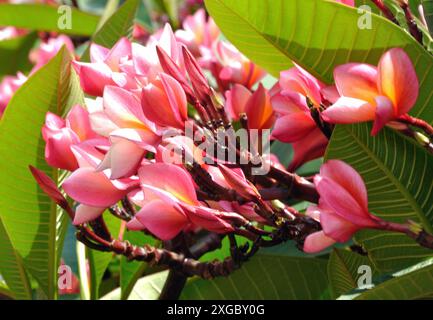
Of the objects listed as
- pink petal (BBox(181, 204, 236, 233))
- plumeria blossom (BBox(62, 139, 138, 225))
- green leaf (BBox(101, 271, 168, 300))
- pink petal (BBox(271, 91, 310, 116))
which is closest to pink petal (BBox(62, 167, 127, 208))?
plumeria blossom (BBox(62, 139, 138, 225))

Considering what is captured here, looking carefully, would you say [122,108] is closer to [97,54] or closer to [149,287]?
[97,54]

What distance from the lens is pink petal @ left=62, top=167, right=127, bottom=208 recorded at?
89 cm

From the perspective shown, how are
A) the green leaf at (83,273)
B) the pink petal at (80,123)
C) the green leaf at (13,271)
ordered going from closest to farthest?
the pink petal at (80,123) < the green leaf at (13,271) < the green leaf at (83,273)

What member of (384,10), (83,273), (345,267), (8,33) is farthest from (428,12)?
(8,33)

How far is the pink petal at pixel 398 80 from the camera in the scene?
783 millimetres

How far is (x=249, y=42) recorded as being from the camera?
0.99m

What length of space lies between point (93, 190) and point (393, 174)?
34cm

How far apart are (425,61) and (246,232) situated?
271 millimetres

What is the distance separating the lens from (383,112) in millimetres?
784

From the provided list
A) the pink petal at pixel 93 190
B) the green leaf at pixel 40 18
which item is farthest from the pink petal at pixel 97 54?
the green leaf at pixel 40 18

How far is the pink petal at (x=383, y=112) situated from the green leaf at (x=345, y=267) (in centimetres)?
26

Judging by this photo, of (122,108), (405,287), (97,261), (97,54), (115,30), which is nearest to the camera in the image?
(405,287)

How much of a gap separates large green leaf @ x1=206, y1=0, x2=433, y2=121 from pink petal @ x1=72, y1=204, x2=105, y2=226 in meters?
0.28

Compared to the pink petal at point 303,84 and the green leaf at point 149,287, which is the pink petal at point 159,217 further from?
the green leaf at point 149,287
